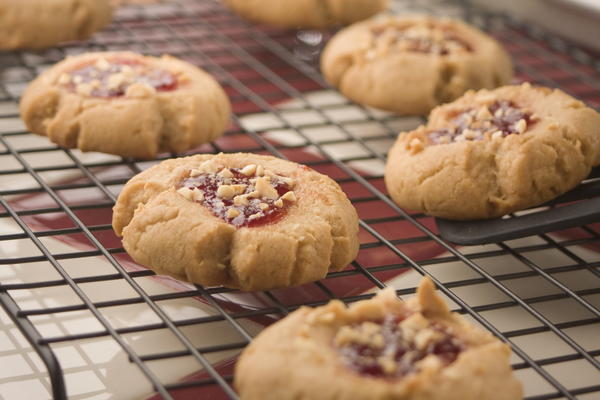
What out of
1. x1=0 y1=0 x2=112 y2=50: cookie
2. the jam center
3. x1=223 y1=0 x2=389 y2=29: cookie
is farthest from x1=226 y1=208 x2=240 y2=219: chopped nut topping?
x1=223 y1=0 x2=389 y2=29: cookie

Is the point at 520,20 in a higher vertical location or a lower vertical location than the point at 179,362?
higher

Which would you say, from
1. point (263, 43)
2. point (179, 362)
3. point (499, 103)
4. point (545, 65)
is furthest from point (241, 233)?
point (545, 65)

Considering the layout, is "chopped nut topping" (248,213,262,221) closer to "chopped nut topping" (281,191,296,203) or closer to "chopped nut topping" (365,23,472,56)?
"chopped nut topping" (281,191,296,203)

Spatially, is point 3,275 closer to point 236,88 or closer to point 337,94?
point 236,88

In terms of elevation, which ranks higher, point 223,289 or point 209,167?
point 209,167

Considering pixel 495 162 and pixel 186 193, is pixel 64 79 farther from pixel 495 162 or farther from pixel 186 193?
pixel 495 162

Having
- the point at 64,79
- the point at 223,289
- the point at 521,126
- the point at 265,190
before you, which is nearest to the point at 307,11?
the point at 64,79

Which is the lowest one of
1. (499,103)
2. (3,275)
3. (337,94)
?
(3,275)
